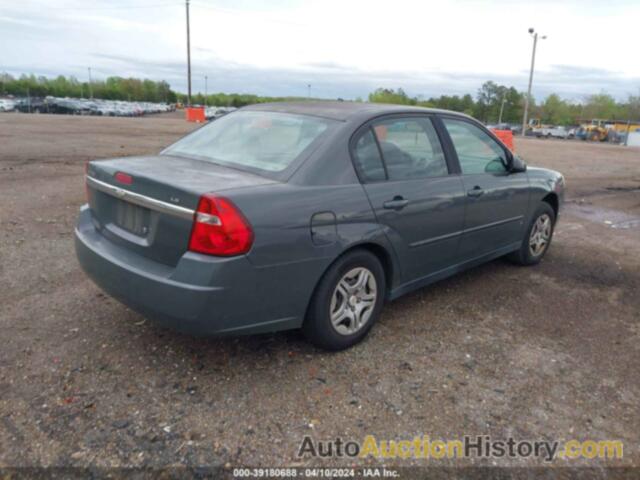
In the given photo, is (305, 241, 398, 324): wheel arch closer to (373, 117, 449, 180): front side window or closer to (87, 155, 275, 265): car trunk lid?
(373, 117, 449, 180): front side window

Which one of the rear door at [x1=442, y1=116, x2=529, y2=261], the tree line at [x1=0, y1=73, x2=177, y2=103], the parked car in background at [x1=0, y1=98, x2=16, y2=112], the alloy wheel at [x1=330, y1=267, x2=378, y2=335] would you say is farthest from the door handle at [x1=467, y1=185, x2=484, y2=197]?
the tree line at [x1=0, y1=73, x2=177, y2=103]

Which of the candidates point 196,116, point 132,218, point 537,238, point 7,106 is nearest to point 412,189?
point 132,218

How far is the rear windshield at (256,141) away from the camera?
3408 millimetres

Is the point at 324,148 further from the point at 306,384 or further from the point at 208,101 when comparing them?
the point at 208,101

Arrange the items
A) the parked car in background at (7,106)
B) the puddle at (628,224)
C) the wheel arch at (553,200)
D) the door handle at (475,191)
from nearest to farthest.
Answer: the door handle at (475,191) < the wheel arch at (553,200) < the puddle at (628,224) < the parked car in background at (7,106)

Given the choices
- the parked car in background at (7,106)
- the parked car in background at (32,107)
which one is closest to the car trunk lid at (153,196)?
the parked car in background at (7,106)

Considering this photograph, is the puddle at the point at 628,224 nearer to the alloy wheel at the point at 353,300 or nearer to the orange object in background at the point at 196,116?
the alloy wheel at the point at 353,300

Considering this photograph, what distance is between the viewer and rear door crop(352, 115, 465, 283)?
11.7ft

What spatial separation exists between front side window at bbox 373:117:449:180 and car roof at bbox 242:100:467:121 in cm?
10

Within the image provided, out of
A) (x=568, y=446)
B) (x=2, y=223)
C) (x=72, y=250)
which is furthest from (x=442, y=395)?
(x=2, y=223)

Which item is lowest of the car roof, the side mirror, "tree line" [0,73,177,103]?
the side mirror

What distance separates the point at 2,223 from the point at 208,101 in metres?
132

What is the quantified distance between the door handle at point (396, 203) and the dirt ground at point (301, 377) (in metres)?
0.95

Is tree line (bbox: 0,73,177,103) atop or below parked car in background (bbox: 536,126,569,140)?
atop
